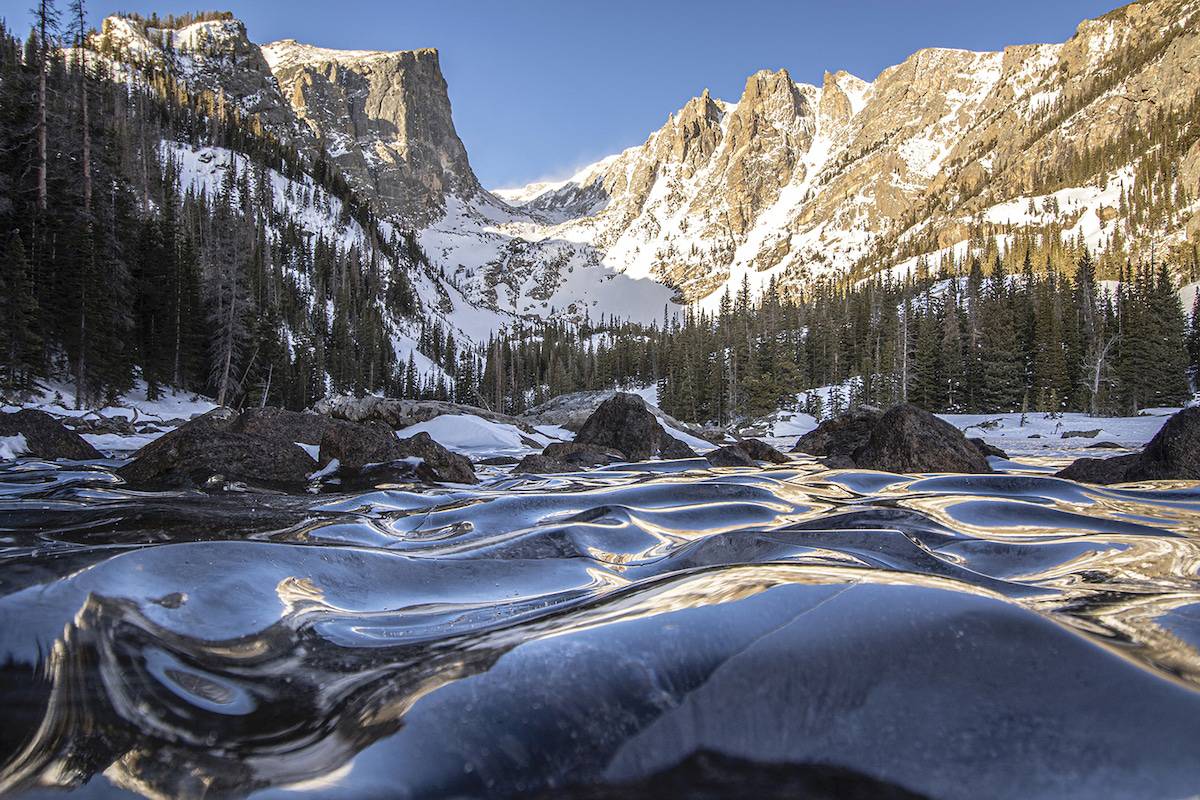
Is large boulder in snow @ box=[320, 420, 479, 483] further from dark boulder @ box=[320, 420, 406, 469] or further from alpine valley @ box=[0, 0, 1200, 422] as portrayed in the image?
alpine valley @ box=[0, 0, 1200, 422]

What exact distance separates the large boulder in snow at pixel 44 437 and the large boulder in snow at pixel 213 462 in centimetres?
221

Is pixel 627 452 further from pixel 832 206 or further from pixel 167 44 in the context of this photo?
pixel 832 206

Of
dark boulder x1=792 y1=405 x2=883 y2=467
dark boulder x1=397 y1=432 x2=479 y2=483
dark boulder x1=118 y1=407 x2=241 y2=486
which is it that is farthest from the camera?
dark boulder x1=792 y1=405 x2=883 y2=467

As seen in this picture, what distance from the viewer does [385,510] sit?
13.8ft

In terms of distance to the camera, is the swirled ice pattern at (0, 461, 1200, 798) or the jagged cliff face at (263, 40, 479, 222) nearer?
the swirled ice pattern at (0, 461, 1200, 798)

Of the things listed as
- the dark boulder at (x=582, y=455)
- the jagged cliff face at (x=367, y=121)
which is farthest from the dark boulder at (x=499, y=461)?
the jagged cliff face at (x=367, y=121)

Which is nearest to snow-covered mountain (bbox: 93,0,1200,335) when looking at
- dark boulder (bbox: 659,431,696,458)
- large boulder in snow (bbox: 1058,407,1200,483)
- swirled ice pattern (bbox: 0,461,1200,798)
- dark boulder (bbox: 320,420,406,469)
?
dark boulder (bbox: 659,431,696,458)

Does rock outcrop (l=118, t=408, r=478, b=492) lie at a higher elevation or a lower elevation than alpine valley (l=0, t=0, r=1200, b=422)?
lower

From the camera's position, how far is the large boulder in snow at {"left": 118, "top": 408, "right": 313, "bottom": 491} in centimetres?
569

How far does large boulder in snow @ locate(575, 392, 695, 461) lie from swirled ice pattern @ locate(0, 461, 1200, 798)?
29.8 ft

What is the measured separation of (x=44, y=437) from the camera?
7.63 metres

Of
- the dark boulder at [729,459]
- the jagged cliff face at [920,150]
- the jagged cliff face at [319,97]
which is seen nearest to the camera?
the dark boulder at [729,459]

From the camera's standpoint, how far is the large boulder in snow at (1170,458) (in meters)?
5.33

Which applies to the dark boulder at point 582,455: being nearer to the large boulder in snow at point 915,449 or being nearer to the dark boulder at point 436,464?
Answer: the dark boulder at point 436,464
